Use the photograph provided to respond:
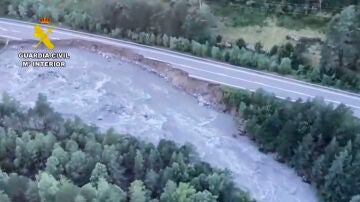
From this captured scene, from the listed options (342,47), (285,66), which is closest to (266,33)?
(285,66)

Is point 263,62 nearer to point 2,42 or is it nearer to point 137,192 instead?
point 137,192

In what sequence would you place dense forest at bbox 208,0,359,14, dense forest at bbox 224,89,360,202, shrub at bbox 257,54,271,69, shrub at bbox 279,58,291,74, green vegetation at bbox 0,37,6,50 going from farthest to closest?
dense forest at bbox 208,0,359,14 < green vegetation at bbox 0,37,6,50 < shrub at bbox 257,54,271,69 < shrub at bbox 279,58,291,74 < dense forest at bbox 224,89,360,202

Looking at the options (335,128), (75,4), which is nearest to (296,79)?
(335,128)

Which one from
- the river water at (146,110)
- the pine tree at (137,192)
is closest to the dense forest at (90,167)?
the pine tree at (137,192)

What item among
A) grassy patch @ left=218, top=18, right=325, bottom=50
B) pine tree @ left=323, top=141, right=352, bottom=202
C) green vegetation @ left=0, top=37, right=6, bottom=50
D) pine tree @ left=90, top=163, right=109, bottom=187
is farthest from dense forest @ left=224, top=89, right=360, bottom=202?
green vegetation @ left=0, top=37, right=6, bottom=50

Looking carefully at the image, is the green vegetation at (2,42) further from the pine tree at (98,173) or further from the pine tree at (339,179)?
the pine tree at (339,179)

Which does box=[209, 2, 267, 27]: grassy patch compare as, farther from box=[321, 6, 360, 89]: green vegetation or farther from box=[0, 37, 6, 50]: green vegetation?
box=[0, 37, 6, 50]: green vegetation
